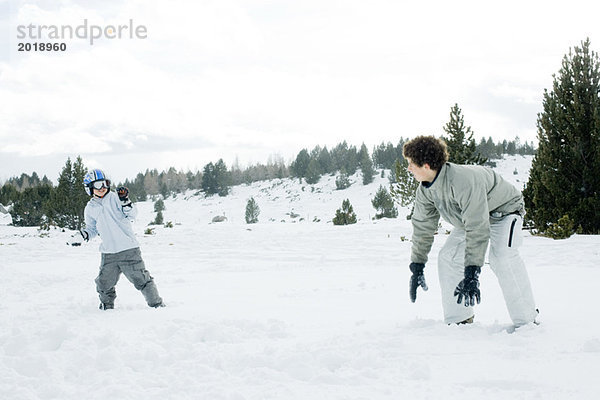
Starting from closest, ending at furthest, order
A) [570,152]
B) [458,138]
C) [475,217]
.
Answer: [475,217]
[570,152]
[458,138]

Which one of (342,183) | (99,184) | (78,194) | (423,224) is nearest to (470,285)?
(423,224)

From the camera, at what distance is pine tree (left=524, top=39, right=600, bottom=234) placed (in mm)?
12609

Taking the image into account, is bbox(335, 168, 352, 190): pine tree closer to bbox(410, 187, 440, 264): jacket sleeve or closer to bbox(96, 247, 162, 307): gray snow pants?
bbox(96, 247, 162, 307): gray snow pants

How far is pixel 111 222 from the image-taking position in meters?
4.96

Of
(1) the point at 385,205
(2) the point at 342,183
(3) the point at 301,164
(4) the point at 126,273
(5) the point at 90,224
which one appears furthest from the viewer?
(3) the point at 301,164

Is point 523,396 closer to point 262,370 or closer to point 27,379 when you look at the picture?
point 262,370

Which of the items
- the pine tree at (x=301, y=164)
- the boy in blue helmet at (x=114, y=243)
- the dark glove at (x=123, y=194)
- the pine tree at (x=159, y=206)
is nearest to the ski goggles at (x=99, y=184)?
the boy in blue helmet at (x=114, y=243)

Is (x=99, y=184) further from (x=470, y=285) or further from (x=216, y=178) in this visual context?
(x=216, y=178)

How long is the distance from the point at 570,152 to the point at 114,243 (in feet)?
43.3

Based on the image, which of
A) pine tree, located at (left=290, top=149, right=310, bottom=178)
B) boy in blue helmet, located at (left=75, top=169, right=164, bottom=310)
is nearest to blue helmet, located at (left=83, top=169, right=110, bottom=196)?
boy in blue helmet, located at (left=75, top=169, right=164, bottom=310)

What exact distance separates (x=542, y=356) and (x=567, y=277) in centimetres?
489

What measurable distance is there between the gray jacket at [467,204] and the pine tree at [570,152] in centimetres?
1089

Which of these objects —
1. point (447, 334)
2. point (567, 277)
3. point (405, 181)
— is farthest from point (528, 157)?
point (447, 334)

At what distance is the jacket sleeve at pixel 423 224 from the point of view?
358 cm
